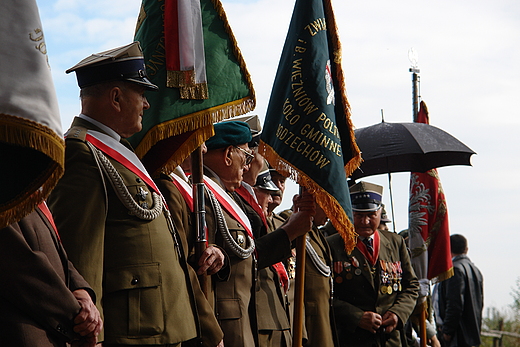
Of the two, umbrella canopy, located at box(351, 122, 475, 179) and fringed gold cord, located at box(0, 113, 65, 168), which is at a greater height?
umbrella canopy, located at box(351, 122, 475, 179)

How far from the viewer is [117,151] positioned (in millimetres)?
3340

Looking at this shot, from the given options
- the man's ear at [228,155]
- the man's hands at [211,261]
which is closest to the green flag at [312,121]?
the man's ear at [228,155]

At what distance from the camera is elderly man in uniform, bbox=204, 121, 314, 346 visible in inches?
163

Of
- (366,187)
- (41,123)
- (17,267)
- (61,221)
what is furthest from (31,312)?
(366,187)

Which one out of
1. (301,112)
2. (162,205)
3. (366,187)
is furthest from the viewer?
(366,187)

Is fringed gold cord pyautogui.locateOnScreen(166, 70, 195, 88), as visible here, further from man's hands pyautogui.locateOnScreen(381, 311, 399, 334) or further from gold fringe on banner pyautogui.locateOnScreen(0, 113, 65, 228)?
man's hands pyautogui.locateOnScreen(381, 311, 399, 334)

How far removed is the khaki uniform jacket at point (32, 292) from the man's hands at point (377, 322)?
4233 millimetres

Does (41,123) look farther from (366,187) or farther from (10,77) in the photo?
(366,187)

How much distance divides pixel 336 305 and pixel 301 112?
2354 mm

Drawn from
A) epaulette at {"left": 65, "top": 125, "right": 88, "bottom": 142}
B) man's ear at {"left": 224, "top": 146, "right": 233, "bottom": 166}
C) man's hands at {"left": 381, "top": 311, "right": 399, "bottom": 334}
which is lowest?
man's hands at {"left": 381, "top": 311, "right": 399, "bottom": 334}

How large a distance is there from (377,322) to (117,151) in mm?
3853

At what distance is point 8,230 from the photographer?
2471 mm

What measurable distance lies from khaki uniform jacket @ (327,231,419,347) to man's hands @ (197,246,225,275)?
9.50 feet

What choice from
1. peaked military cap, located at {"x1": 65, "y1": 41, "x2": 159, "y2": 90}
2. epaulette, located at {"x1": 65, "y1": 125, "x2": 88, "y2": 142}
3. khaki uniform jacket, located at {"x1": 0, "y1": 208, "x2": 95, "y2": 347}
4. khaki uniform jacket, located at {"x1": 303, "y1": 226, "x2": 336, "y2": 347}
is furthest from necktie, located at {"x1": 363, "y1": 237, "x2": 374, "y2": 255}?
khaki uniform jacket, located at {"x1": 0, "y1": 208, "x2": 95, "y2": 347}
